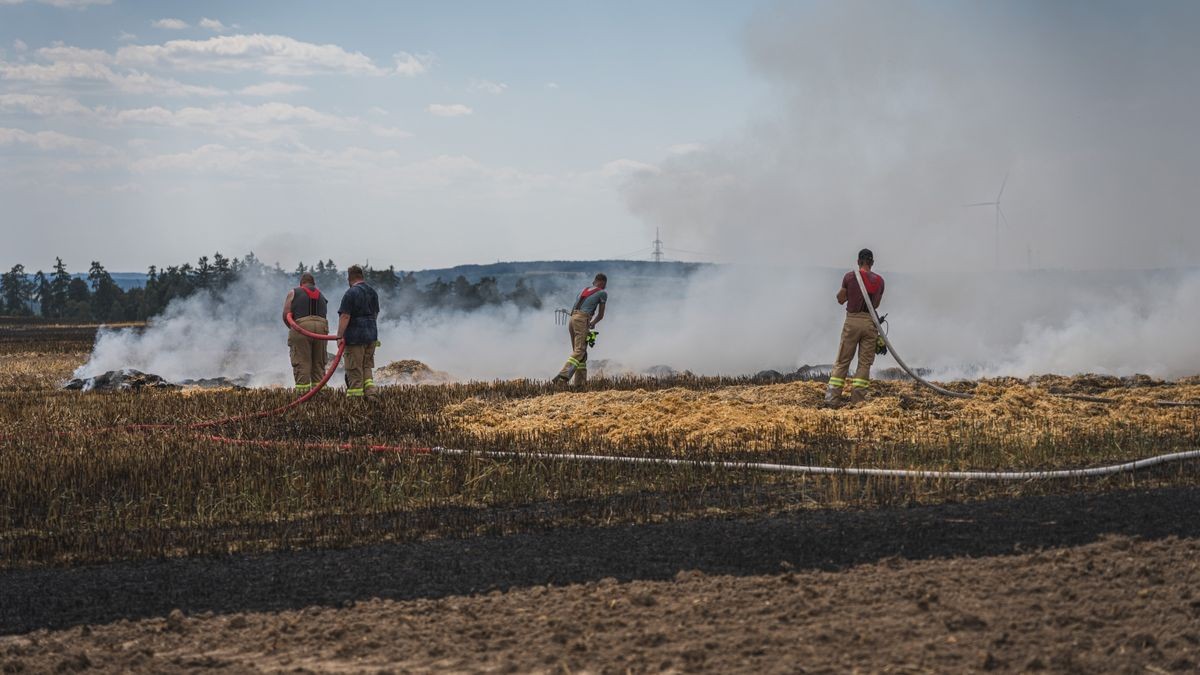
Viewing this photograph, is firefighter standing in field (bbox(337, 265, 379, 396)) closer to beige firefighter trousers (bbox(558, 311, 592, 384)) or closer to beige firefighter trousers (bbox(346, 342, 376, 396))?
beige firefighter trousers (bbox(346, 342, 376, 396))

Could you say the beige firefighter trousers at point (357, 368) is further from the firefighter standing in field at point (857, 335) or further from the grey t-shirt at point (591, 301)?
the firefighter standing in field at point (857, 335)

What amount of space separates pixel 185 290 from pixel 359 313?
51.3m

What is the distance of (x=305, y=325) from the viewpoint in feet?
59.7

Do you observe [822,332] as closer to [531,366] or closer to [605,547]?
[531,366]

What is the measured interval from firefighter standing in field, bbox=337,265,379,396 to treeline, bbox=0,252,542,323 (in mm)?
16929

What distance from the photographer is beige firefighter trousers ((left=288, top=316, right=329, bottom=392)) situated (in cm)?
1820

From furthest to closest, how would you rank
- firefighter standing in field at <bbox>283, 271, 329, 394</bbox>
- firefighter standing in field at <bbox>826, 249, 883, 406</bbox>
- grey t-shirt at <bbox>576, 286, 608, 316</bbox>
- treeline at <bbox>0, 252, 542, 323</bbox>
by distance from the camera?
treeline at <bbox>0, 252, 542, 323</bbox>
grey t-shirt at <bbox>576, 286, 608, 316</bbox>
firefighter standing in field at <bbox>283, 271, 329, 394</bbox>
firefighter standing in field at <bbox>826, 249, 883, 406</bbox>

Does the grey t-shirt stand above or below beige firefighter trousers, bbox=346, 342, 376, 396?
above

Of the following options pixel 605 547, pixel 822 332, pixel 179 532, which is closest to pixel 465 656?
pixel 605 547

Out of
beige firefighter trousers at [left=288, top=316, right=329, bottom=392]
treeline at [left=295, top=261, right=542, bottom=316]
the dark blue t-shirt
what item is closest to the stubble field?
the dark blue t-shirt

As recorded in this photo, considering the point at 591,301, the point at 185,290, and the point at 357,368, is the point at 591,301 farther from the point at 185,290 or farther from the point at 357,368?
the point at 185,290

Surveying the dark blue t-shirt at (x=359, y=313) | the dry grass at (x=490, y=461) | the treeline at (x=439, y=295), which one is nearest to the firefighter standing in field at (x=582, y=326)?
the dry grass at (x=490, y=461)

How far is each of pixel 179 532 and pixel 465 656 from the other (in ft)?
14.2

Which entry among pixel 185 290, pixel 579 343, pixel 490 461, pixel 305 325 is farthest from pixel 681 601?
pixel 185 290
